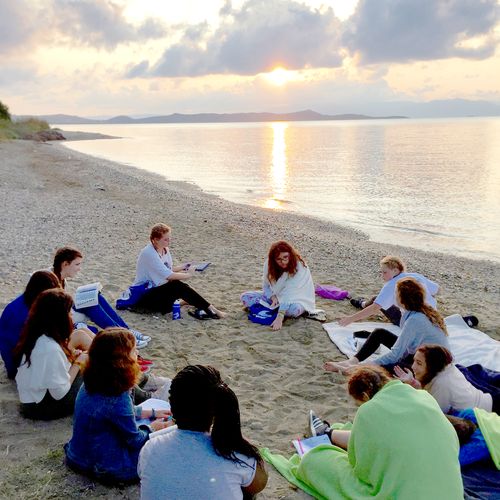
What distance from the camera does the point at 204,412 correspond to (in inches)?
114

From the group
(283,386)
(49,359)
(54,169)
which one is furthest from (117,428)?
(54,169)

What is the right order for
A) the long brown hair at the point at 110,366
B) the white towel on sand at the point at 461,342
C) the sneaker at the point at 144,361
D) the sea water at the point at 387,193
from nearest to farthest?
the long brown hair at the point at 110,366
the sneaker at the point at 144,361
the white towel on sand at the point at 461,342
the sea water at the point at 387,193

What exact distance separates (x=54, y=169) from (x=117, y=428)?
26.2 meters

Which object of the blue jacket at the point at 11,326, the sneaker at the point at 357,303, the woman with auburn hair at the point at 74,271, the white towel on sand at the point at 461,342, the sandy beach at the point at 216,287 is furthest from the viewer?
the sneaker at the point at 357,303

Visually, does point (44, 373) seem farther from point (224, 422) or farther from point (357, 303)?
point (357, 303)

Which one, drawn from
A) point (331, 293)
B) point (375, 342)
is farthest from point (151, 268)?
point (375, 342)

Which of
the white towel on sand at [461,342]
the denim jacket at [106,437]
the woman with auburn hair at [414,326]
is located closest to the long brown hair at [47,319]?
the denim jacket at [106,437]

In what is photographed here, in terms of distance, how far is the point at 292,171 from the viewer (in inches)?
1679

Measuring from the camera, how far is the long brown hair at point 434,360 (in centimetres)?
436

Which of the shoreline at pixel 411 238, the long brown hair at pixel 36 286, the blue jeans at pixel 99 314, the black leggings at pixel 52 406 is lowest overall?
the shoreline at pixel 411 238

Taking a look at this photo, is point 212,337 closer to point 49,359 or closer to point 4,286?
point 49,359

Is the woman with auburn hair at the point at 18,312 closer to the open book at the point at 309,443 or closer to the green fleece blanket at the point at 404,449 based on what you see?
the open book at the point at 309,443

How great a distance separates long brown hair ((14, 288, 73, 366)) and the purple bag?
5.07m

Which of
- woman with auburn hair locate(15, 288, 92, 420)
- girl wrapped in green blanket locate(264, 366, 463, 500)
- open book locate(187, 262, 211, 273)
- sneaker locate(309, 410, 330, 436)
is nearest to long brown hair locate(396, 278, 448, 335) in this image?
sneaker locate(309, 410, 330, 436)
